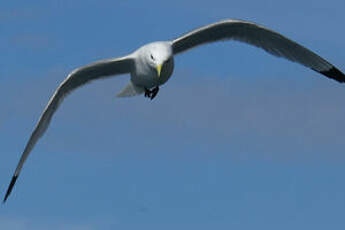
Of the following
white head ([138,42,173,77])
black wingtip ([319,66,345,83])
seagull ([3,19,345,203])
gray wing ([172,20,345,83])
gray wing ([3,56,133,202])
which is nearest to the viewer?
white head ([138,42,173,77])

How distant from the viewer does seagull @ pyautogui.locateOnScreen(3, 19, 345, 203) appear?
21.4 m

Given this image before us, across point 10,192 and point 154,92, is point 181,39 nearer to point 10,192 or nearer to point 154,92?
point 154,92

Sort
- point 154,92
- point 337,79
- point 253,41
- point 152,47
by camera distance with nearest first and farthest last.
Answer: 1. point 152,47
2. point 154,92
3. point 253,41
4. point 337,79

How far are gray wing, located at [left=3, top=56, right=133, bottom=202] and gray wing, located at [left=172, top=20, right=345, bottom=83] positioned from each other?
58.2 inches

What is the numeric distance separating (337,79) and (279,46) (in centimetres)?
267

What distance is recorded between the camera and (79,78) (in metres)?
23.7

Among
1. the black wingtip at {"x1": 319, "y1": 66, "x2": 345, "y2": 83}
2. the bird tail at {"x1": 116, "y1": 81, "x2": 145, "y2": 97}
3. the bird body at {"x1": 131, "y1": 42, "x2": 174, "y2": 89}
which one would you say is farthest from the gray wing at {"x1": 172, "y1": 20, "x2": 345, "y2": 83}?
the bird tail at {"x1": 116, "y1": 81, "x2": 145, "y2": 97}

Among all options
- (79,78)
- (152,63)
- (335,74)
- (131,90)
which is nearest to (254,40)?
(335,74)

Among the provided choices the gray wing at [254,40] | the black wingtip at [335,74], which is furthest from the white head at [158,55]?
the black wingtip at [335,74]

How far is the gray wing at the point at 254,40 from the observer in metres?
23.3

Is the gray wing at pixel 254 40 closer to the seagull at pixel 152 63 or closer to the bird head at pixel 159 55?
the seagull at pixel 152 63

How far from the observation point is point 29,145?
81.2 feet

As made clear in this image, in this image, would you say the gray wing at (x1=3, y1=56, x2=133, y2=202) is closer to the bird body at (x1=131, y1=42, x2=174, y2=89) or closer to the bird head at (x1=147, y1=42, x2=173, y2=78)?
the bird body at (x1=131, y1=42, x2=174, y2=89)

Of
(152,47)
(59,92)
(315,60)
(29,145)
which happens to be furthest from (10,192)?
(315,60)
